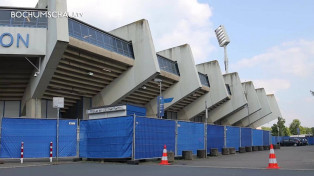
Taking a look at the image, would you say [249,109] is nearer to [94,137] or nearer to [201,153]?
[201,153]

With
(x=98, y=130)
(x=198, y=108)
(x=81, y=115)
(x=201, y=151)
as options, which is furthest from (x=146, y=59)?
(x=198, y=108)

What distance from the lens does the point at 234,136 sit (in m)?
26.5

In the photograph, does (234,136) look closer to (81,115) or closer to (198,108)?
(81,115)

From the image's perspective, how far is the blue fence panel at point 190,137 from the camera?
60.5 feet

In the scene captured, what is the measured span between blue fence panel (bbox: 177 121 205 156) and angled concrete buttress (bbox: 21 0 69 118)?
9.66 metres

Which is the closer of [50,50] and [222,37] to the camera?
[50,50]

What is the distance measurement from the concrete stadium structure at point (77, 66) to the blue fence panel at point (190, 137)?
4.48 meters

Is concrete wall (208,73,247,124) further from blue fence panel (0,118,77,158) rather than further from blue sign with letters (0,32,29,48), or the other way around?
blue fence panel (0,118,77,158)

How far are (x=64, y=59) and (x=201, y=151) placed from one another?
Result: 502 inches

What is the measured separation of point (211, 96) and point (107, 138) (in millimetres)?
32569

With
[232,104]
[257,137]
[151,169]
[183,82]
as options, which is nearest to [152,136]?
[151,169]

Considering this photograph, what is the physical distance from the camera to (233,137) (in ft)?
86.1

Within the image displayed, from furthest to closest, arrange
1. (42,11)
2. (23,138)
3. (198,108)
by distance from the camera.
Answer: (198,108) < (42,11) < (23,138)

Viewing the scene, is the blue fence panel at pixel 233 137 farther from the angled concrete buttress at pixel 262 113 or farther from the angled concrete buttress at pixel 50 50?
the angled concrete buttress at pixel 262 113
